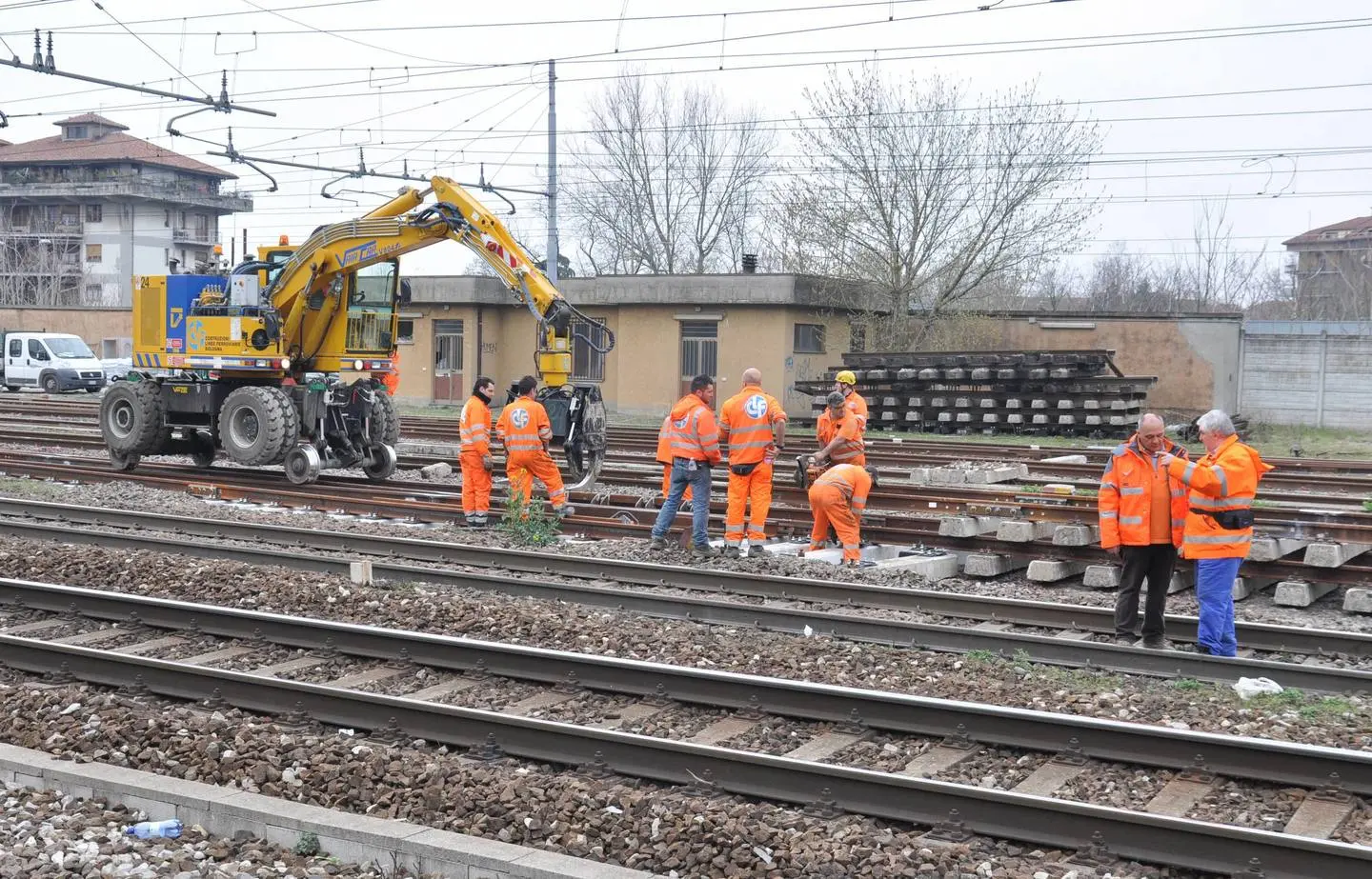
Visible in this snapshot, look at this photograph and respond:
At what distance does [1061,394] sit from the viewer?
30.0m

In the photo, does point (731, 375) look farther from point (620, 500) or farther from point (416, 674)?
point (416, 674)

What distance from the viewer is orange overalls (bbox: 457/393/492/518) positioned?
14.9 m

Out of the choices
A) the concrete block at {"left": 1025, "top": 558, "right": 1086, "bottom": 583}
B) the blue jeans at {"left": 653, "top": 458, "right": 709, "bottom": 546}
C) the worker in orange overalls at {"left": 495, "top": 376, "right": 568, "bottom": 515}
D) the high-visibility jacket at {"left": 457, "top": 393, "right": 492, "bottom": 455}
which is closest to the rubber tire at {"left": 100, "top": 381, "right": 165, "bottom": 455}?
the high-visibility jacket at {"left": 457, "top": 393, "right": 492, "bottom": 455}

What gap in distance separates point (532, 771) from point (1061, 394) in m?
25.0

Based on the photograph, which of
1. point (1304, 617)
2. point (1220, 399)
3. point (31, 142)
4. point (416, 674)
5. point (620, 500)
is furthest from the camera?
point (31, 142)

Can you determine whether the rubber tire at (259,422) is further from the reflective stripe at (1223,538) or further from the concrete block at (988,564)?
the reflective stripe at (1223,538)

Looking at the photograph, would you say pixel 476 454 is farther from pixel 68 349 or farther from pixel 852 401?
pixel 68 349

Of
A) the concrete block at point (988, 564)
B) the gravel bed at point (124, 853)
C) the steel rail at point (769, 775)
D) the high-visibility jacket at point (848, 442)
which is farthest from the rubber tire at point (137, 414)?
the gravel bed at point (124, 853)

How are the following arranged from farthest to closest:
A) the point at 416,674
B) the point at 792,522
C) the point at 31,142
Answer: the point at 31,142 → the point at 792,522 → the point at 416,674

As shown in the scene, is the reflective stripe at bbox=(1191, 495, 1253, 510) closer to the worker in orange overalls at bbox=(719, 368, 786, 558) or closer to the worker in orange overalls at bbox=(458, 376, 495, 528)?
the worker in orange overalls at bbox=(719, 368, 786, 558)

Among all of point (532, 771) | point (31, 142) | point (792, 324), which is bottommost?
point (532, 771)

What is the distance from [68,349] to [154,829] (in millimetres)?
40927

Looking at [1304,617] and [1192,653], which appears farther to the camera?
[1304,617]

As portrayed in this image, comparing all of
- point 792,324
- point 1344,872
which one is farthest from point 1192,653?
point 792,324
